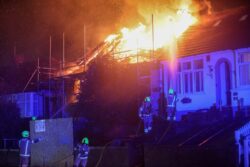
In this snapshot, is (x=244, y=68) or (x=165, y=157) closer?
(x=165, y=157)

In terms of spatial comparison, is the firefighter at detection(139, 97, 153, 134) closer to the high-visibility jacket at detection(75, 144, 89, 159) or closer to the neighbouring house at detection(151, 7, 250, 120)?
the neighbouring house at detection(151, 7, 250, 120)

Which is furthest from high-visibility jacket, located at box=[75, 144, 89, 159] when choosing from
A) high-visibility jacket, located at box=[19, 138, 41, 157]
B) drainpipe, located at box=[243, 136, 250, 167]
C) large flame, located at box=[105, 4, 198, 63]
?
large flame, located at box=[105, 4, 198, 63]

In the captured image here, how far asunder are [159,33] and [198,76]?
623 centimetres

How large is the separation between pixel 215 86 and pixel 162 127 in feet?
10.6

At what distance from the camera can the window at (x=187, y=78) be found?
2076 centimetres

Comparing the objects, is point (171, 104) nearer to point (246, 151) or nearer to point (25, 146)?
point (246, 151)

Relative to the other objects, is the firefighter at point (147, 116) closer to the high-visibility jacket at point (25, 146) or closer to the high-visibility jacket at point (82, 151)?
the high-visibility jacket at point (82, 151)

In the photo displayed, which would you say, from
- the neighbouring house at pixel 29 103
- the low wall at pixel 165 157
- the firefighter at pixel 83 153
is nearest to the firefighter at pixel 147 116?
the low wall at pixel 165 157

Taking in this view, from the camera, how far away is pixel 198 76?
67.3 ft

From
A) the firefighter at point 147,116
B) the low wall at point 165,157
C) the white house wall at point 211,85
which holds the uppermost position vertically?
the white house wall at point 211,85

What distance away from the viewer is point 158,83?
22484 mm

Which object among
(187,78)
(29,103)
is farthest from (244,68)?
(29,103)

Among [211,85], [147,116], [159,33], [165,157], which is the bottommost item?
[165,157]

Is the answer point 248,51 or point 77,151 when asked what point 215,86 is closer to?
point 248,51
